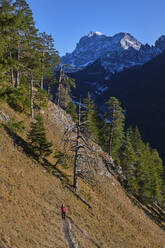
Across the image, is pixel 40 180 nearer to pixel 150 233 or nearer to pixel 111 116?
pixel 150 233

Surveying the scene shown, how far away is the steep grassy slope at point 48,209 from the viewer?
10083 mm

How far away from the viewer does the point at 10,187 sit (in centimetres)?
1273

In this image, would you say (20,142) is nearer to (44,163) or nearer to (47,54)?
(44,163)

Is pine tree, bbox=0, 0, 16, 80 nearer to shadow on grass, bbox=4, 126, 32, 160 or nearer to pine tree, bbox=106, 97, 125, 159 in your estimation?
shadow on grass, bbox=4, 126, 32, 160

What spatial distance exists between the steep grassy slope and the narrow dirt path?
30 cm

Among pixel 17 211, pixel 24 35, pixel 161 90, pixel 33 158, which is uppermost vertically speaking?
pixel 161 90

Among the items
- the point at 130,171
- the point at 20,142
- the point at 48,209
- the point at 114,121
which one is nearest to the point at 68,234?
the point at 48,209

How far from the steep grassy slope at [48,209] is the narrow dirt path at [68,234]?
297 mm

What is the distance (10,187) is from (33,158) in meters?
6.00

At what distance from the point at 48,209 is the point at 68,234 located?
2.33m

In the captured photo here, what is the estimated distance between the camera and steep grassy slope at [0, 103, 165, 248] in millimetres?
10083

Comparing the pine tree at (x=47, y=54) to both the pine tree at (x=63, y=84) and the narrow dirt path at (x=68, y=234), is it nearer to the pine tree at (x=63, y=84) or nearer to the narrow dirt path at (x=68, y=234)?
the pine tree at (x=63, y=84)

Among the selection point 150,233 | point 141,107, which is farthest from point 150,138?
point 150,233

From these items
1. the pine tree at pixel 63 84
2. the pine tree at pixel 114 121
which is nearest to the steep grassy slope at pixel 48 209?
the pine tree at pixel 63 84
